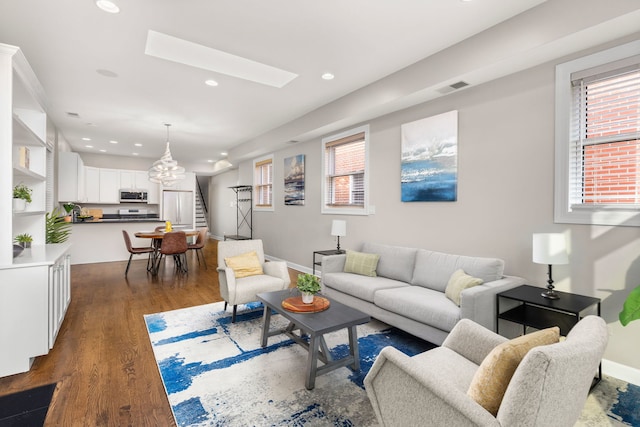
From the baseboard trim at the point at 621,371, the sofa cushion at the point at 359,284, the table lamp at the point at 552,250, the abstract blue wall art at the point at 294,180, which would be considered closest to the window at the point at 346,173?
the abstract blue wall art at the point at 294,180

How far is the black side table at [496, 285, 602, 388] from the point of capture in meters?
2.42

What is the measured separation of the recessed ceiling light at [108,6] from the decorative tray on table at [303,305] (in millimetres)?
2855

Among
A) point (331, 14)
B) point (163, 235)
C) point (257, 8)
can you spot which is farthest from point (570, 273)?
point (163, 235)

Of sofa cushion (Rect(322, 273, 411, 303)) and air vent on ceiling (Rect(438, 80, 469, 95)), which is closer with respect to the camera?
air vent on ceiling (Rect(438, 80, 469, 95))

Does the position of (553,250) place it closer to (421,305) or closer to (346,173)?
(421,305)

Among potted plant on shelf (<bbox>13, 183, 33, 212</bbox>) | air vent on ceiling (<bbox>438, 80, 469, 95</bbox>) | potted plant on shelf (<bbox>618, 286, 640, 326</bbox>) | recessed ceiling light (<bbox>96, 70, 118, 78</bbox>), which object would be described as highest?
recessed ceiling light (<bbox>96, 70, 118, 78</bbox>)

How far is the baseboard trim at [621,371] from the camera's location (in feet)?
7.98

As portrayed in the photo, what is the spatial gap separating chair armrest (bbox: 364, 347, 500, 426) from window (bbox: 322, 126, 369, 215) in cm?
351

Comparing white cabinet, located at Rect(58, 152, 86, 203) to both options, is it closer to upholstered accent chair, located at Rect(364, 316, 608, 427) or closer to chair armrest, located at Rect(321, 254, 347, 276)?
chair armrest, located at Rect(321, 254, 347, 276)

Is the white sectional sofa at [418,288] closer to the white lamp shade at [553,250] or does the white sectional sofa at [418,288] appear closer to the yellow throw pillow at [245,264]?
the white lamp shade at [553,250]

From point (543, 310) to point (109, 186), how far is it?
9.69m

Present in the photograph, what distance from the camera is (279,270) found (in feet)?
12.8

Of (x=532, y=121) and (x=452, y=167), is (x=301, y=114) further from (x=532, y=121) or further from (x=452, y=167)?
(x=532, y=121)

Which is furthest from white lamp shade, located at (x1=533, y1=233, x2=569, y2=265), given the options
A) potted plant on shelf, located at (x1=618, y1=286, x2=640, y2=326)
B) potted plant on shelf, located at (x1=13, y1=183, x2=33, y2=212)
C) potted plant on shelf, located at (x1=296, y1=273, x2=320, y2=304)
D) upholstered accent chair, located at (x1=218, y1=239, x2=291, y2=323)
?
potted plant on shelf, located at (x1=13, y1=183, x2=33, y2=212)
